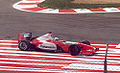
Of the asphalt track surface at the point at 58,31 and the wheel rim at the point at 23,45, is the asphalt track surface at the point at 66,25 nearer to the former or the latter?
the asphalt track surface at the point at 58,31

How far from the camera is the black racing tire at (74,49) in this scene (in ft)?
39.5

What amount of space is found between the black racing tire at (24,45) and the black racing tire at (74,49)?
1926mm

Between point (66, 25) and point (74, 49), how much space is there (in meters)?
5.24

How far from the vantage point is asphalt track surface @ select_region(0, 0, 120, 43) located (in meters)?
15.4

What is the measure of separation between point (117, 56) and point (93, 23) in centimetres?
542

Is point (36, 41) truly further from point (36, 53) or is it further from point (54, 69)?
point (54, 69)

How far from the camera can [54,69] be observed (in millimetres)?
10766

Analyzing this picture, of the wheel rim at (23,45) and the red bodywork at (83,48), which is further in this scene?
the wheel rim at (23,45)

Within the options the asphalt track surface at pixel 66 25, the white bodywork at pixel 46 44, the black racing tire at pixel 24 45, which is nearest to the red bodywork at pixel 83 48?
the white bodywork at pixel 46 44

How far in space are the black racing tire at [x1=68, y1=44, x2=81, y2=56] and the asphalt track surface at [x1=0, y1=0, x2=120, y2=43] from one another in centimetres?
262

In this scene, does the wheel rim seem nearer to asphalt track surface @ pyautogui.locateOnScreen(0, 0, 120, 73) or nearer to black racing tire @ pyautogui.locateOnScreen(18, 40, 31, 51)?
black racing tire @ pyautogui.locateOnScreen(18, 40, 31, 51)

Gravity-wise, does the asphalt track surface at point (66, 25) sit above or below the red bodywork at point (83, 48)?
above

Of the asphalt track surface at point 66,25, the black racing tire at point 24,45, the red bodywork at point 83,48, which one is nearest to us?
the red bodywork at point 83,48

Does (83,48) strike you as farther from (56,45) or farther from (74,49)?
(56,45)
